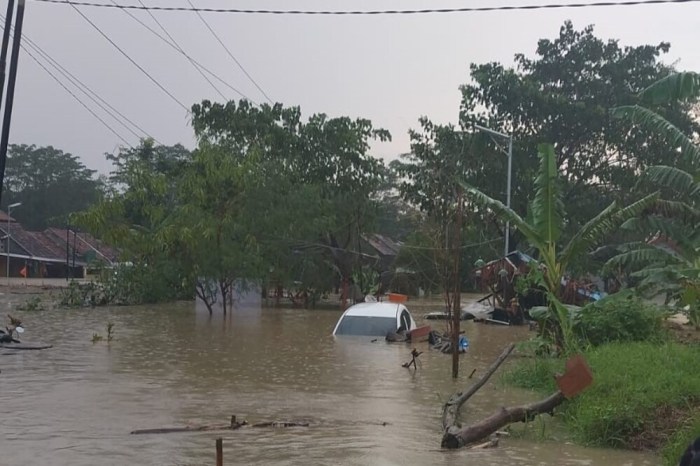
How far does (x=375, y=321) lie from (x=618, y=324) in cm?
707

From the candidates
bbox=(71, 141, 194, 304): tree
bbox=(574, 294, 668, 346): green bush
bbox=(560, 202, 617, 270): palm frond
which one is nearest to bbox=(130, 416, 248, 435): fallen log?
bbox=(574, 294, 668, 346): green bush

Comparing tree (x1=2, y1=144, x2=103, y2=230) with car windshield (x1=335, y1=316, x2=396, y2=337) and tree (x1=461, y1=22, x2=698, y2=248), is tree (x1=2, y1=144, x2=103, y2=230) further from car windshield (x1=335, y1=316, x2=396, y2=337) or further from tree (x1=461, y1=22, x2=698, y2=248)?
car windshield (x1=335, y1=316, x2=396, y2=337)

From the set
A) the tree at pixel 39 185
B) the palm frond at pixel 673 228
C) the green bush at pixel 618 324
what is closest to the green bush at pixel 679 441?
the green bush at pixel 618 324

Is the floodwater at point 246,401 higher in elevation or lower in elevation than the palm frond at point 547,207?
lower

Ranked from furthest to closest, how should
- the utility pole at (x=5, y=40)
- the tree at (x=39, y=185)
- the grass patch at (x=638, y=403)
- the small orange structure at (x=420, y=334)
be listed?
the tree at (x=39, y=185) → the small orange structure at (x=420, y=334) → the utility pole at (x=5, y=40) → the grass patch at (x=638, y=403)

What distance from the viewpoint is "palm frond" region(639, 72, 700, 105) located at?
1480cm

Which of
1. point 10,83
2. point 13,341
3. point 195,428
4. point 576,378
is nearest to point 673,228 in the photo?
point 576,378

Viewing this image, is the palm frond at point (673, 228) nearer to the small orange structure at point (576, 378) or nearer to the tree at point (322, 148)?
the small orange structure at point (576, 378)

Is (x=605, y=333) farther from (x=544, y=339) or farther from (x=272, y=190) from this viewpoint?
(x=272, y=190)

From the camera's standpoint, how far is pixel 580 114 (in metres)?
38.5

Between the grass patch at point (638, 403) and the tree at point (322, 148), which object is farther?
the tree at point (322, 148)

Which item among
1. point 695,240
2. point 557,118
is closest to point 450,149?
point 557,118

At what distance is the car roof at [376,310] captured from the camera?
68.3 feet

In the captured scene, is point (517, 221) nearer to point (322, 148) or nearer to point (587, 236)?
point (587, 236)
